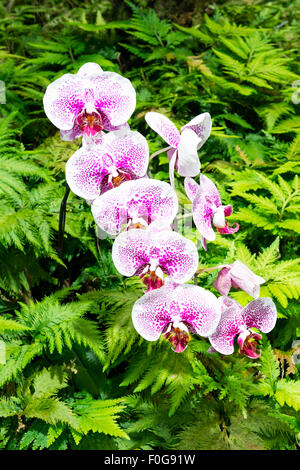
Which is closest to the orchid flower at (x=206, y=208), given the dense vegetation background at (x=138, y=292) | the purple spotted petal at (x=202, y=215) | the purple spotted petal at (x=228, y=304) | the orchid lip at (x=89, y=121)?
the purple spotted petal at (x=202, y=215)

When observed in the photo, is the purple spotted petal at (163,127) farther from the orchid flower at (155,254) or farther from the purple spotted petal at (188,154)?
the orchid flower at (155,254)

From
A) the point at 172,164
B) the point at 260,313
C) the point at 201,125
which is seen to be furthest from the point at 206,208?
the point at 260,313

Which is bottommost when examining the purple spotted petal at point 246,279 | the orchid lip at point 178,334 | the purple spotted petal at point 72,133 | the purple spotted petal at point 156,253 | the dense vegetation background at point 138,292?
the dense vegetation background at point 138,292

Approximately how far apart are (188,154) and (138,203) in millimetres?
211

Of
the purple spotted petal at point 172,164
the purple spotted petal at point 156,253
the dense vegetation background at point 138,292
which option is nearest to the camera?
the purple spotted petal at point 156,253

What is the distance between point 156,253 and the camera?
1.20 m

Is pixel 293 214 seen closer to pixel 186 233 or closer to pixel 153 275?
pixel 186 233

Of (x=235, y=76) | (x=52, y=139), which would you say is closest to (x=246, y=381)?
(x=52, y=139)

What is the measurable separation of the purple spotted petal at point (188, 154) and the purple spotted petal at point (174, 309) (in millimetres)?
356

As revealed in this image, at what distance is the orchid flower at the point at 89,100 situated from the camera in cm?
124

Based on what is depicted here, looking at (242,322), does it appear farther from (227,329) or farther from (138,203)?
(138,203)

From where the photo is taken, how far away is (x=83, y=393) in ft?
5.69

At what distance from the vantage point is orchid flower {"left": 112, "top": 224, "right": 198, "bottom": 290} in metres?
1.17

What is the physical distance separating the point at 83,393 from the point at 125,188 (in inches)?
39.2
